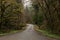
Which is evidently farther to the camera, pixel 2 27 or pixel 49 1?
pixel 2 27

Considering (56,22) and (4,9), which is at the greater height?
(4,9)

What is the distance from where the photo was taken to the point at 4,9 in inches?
1346

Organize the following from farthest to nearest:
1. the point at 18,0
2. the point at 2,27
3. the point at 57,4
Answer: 1. the point at 18,0
2. the point at 2,27
3. the point at 57,4

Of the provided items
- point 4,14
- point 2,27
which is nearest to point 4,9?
point 4,14

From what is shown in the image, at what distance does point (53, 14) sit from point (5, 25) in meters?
13.0

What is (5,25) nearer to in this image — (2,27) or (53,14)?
(2,27)

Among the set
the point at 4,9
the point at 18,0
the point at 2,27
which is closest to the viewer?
the point at 4,9

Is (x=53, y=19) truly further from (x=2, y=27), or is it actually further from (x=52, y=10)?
(x=2, y=27)

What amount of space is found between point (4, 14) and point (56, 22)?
11.6 metres

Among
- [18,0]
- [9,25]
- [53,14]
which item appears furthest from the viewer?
[18,0]

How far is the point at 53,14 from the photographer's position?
3027 cm

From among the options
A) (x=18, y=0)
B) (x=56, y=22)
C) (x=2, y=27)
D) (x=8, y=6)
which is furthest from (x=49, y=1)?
(x=18, y=0)

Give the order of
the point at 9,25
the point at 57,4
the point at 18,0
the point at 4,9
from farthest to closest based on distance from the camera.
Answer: the point at 18,0 → the point at 9,25 → the point at 4,9 → the point at 57,4

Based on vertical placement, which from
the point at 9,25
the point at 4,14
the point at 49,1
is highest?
the point at 49,1
